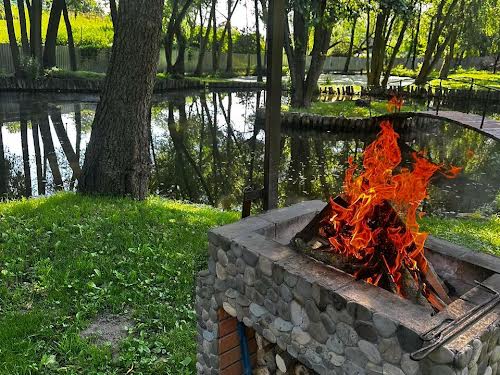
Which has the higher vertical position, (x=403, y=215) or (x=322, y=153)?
(x=403, y=215)

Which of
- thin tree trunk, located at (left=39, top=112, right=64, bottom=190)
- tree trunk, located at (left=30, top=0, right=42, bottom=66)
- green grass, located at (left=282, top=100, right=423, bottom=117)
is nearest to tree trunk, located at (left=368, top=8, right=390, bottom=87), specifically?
green grass, located at (left=282, top=100, right=423, bottom=117)

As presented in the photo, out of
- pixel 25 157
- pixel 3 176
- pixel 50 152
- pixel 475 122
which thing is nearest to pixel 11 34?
pixel 50 152

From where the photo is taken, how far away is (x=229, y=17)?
112ft

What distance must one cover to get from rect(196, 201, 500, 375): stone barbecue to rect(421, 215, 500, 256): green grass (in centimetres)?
351

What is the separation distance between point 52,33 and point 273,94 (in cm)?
2572

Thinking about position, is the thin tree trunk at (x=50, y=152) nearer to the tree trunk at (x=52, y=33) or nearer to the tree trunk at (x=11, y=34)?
the tree trunk at (x=11, y=34)

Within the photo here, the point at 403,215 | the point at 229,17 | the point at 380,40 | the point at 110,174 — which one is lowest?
the point at 110,174

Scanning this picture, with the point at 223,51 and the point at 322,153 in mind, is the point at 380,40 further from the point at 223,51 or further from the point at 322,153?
the point at 223,51

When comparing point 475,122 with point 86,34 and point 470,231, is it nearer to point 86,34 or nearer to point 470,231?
point 470,231

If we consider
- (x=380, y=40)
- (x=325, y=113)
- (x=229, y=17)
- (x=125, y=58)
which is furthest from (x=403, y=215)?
(x=229, y=17)

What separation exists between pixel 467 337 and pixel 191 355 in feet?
8.54

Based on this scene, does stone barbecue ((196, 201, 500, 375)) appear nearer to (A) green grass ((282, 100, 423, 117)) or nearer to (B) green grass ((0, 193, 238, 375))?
(B) green grass ((0, 193, 238, 375))

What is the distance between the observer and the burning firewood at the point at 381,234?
2.87m

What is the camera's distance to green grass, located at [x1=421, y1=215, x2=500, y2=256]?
644 cm
